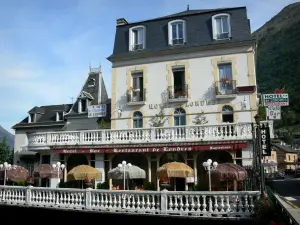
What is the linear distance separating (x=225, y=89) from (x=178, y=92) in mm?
3172

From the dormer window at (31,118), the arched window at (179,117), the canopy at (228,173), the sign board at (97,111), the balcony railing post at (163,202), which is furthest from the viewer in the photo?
the dormer window at (31,118)

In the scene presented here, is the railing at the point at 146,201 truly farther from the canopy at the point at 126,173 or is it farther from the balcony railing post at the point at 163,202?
the canopy at the point at 126,173

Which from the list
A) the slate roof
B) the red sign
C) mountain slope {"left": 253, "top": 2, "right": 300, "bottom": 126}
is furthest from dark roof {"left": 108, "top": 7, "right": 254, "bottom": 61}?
mountain slope {"left": 253, "top": 2, "right": 300, "bottom": 126}

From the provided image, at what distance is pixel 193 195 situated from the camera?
12.9m

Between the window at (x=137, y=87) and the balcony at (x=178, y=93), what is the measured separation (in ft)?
7.22

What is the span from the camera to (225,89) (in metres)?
21.5

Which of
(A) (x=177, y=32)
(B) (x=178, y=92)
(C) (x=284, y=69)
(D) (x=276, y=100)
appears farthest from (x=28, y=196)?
(C) (x=284, y=69)

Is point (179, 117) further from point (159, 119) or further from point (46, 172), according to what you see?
point (46, 172)

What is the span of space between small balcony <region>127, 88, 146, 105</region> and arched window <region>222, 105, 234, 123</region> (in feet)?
18.1

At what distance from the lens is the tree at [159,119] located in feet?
73.6

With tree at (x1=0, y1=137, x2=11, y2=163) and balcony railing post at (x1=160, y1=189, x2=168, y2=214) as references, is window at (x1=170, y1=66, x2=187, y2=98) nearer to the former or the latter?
balcony railing post at (x1=160, y1=189, x2=168, y2=214)

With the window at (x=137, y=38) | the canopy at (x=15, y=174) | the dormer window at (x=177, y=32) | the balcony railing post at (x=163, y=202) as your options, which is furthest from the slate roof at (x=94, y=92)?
the balcony railing post at (x=163, y=202)

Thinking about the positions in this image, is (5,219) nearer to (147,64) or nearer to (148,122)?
(148,122)

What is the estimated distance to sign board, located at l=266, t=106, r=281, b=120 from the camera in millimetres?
16945
